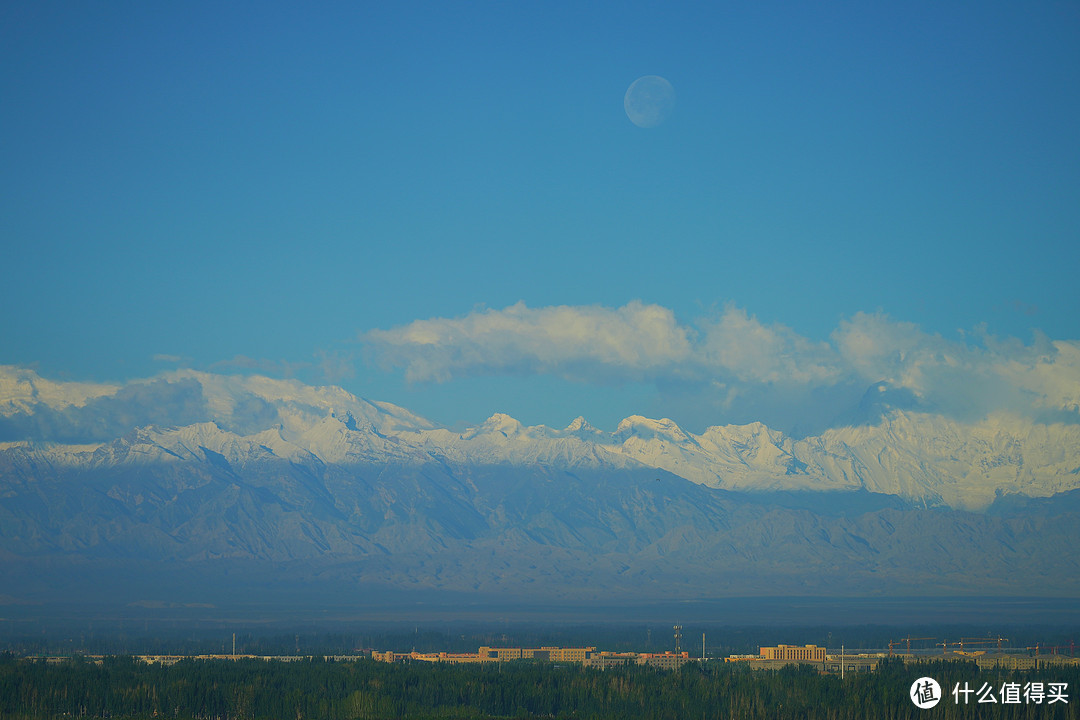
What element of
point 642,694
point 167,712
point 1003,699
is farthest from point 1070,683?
point 167,712

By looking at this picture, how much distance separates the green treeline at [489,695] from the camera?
15150 centimetres

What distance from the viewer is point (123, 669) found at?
200 metres

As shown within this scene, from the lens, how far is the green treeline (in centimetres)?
15150

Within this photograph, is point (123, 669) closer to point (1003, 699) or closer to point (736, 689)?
point (736, 689)

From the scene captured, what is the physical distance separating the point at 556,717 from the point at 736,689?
24.3m
